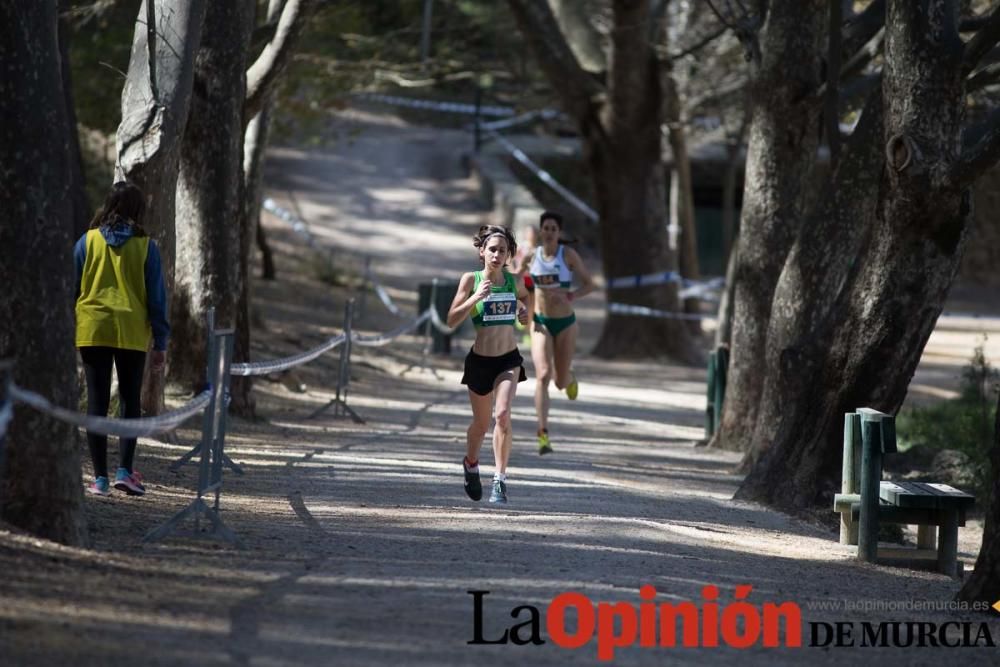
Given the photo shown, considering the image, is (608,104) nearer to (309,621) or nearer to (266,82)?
(266,82)

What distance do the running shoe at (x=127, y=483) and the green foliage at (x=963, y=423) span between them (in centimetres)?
820

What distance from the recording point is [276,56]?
48.1 ft

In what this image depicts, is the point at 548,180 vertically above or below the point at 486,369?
above

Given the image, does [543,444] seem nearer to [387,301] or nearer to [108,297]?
[108,297]

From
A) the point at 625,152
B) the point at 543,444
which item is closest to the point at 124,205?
the point at 543,444

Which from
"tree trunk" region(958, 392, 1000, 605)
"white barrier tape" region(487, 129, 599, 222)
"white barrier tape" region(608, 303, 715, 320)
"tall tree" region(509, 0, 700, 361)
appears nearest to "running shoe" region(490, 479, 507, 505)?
"tree trunk" region(958, 392, 1000, 605)

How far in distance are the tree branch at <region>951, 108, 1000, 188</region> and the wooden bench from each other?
5.75 ft

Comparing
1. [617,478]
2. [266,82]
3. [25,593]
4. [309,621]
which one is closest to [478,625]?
[309,621]

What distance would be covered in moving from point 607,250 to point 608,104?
103 inches

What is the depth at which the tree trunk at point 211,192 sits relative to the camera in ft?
44.5

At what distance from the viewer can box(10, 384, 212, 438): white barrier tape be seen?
649 cm

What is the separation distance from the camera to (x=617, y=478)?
1262cm

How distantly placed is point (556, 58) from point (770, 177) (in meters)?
9.55

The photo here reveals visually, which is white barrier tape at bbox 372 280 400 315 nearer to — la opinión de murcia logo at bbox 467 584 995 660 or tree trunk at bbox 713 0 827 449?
tree trunk at bbox 713 0 827 449
